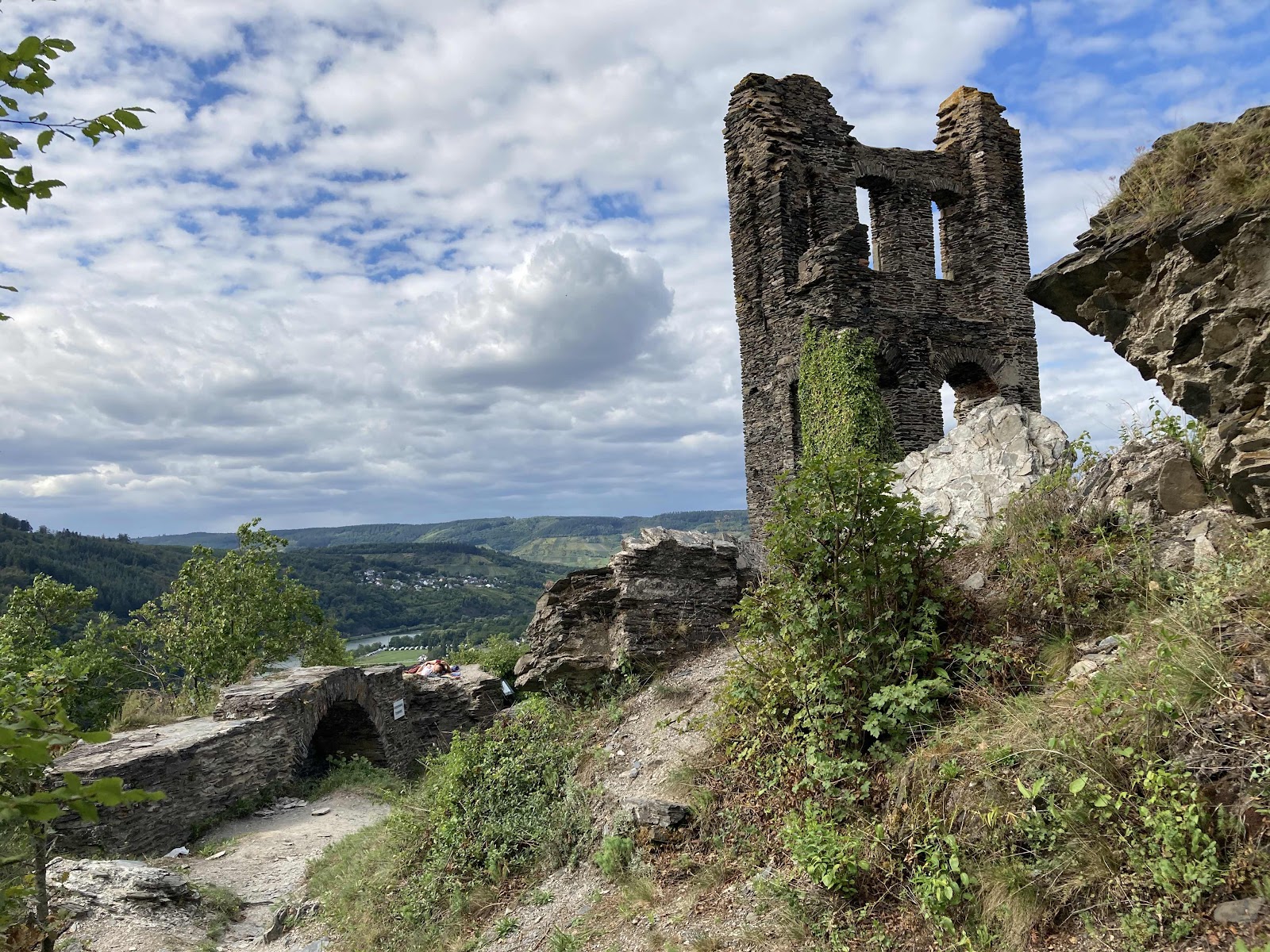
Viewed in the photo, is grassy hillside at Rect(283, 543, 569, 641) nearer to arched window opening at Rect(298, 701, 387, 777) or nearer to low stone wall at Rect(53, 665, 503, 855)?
low stone wall at Rect(53, 665, 503, 855)

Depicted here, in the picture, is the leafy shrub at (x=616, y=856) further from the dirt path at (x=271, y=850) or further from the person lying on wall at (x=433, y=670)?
the person lying on wall at (x=433, y=670)

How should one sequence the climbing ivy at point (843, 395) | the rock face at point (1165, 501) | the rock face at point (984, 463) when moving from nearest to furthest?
the rock face at point (1165, 501) → the rock face at point (984, 463) → the climbing ivy at point (843, 395)

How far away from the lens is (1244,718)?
3.69 meters

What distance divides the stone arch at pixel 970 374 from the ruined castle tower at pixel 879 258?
0.13 feet

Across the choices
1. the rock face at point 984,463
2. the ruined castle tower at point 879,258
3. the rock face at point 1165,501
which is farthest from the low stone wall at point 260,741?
the rock face at point 1165,501

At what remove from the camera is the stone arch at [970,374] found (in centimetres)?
1725

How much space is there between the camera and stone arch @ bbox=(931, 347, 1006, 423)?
679 inches

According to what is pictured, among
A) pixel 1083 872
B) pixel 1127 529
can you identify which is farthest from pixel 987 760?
pixel 1127 529

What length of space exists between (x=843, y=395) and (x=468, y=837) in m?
10.6

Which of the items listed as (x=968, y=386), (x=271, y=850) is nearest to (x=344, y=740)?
(x=271, y=850)

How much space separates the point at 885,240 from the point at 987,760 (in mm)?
15877

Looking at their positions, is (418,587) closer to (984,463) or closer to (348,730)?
(348,730)

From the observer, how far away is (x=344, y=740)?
16.6 metres

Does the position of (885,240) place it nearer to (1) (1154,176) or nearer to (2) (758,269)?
→ (2) (758,269)
